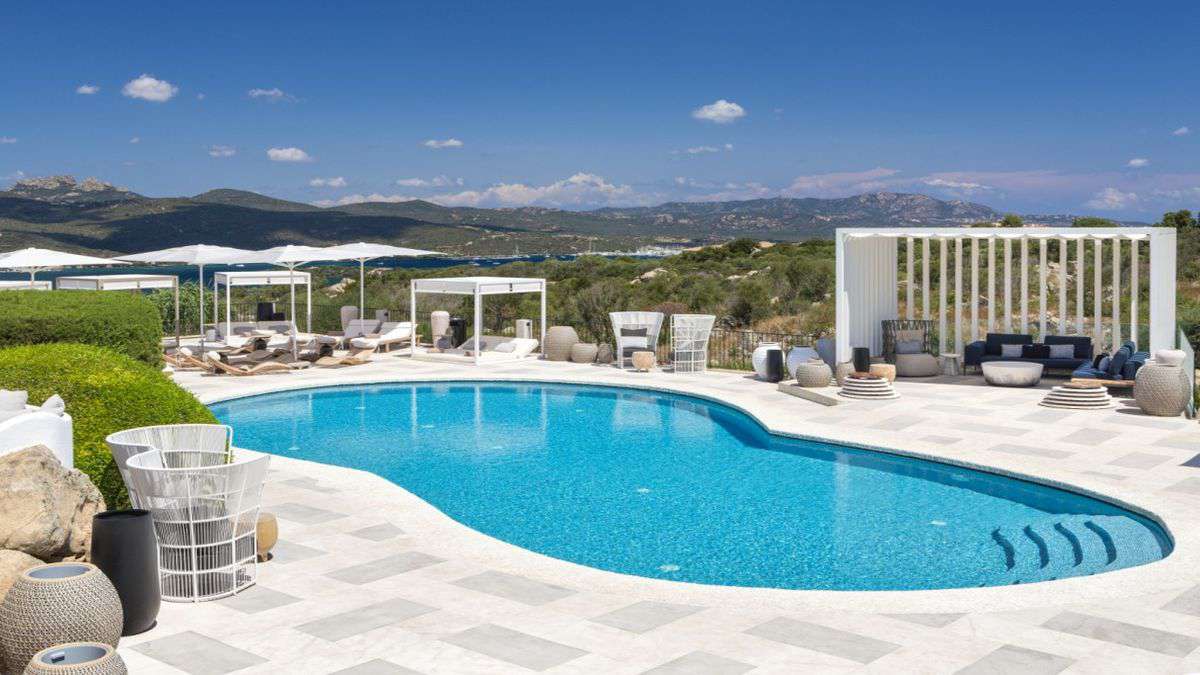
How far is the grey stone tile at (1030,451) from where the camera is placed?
10359 mm

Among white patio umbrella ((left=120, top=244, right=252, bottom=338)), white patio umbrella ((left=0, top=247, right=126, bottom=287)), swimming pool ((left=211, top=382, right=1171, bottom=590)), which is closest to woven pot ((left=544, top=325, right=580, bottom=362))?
swimming pool ((left=211, top=382, right=1171, bottom=590))

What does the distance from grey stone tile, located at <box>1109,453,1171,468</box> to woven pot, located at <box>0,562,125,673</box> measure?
8618 millimetres

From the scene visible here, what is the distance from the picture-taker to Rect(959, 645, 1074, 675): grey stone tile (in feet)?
15.9

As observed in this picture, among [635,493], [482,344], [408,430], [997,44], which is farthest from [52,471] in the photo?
[997,44]

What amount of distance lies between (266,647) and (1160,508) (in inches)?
262

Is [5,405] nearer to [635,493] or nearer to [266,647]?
[266,647]

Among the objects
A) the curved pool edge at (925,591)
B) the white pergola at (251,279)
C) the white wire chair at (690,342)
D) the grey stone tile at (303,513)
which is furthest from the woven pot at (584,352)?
the grey stone tile at (303,513)

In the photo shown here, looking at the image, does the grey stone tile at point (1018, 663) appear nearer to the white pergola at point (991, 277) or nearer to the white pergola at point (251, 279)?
the white pergola at point (991, 277)

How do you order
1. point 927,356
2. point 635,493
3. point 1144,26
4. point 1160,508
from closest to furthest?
point 1160,508 → point 635,493 → point 927,356 → point 1144,26

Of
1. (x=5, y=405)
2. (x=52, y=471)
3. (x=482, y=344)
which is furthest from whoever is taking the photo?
(x=482, y=344)

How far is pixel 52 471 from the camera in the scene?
5707 millimetres

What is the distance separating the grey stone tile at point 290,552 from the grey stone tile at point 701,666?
2.89m

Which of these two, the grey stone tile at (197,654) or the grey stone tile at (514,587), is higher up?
the grey stone tile at (197,654)

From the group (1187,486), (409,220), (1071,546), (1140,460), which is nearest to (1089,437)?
(1140,460)
